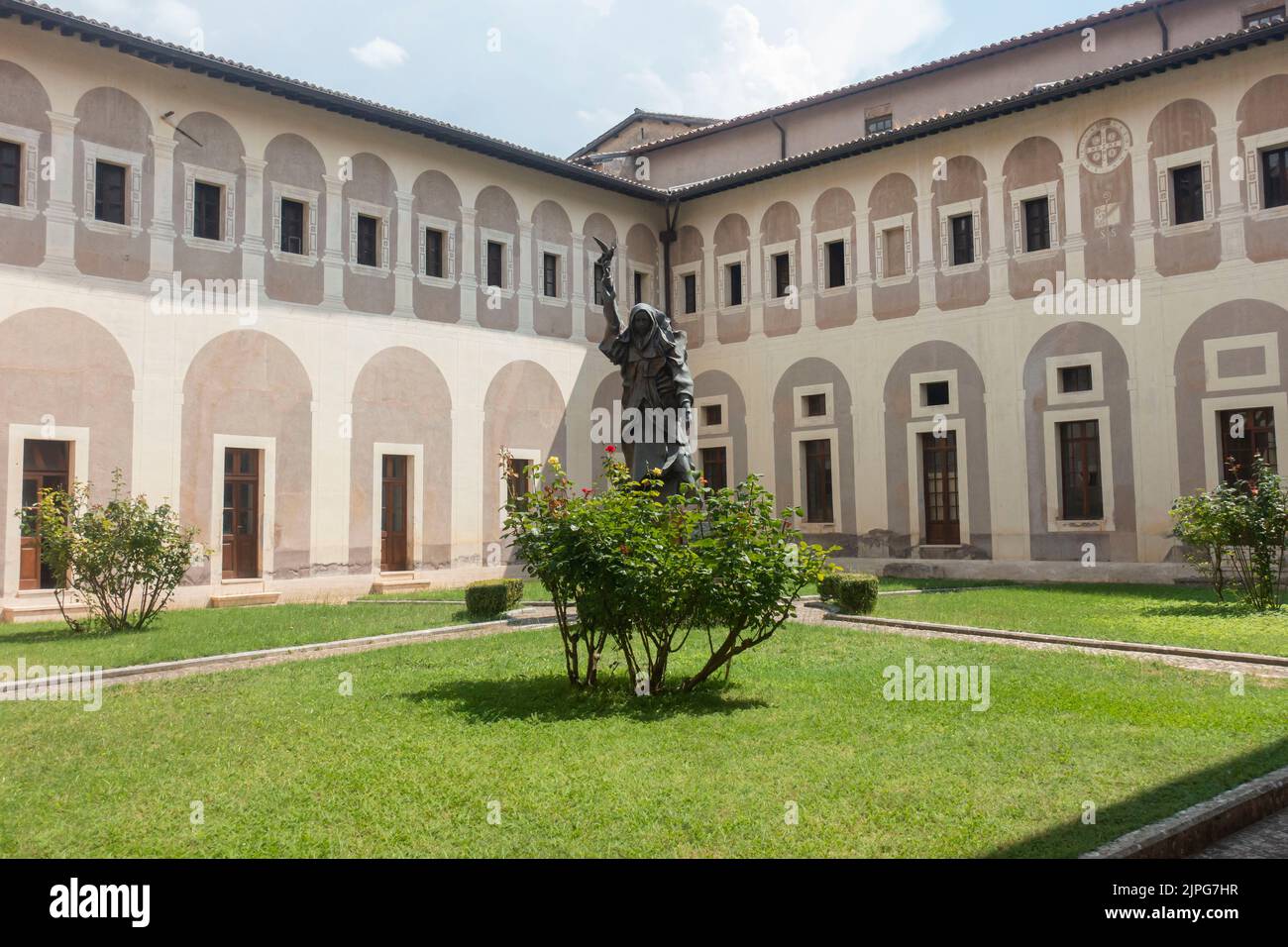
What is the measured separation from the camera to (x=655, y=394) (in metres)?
11.6

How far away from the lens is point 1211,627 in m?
10.7

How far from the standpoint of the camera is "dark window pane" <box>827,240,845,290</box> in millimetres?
21061

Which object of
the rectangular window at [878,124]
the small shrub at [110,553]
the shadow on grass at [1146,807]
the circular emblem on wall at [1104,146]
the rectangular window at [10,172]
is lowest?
the shadow on grass at [1146,807]

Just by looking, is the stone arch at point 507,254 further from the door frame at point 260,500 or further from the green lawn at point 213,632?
the green lawn at point 213,632

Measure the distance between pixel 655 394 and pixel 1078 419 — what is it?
9.99 metres

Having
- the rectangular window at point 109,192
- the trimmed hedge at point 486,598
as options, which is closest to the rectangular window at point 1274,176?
the trimmed hedge at point 486,598

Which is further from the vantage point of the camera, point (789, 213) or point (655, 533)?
point (789, 213)

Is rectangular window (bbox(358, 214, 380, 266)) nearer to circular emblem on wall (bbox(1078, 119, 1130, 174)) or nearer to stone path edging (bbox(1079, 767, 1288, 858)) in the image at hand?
circular emblem on wall (bbox(1078, 119, 1130, 174))

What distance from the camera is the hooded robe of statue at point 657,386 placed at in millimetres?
11430

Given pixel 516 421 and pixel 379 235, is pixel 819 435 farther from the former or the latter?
pixel 379 235

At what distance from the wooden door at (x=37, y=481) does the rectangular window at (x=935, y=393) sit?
50.1ft

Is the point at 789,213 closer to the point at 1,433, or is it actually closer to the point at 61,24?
the point at 61,24
